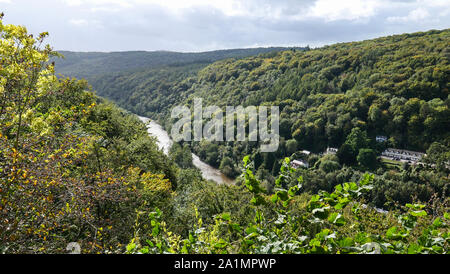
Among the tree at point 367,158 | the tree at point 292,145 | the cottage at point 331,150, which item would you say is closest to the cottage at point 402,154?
the tree at point 367,158

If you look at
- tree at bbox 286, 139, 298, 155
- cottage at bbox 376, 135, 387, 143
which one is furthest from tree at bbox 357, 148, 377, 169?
tree at bbox 286, 139, 298, 155

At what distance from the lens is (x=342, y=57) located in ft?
310

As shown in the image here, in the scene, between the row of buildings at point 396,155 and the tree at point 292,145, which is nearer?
the row of buildings at point 396,155

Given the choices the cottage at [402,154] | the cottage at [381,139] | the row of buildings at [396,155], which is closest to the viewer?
the row of buildings at [396,155]

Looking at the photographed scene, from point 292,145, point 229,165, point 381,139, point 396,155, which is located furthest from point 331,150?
point 229,165

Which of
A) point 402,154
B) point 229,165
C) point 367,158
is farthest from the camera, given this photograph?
point 229,165

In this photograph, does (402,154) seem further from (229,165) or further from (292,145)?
(229,165)

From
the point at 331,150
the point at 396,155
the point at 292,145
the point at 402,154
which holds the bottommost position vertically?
the point at 331,150

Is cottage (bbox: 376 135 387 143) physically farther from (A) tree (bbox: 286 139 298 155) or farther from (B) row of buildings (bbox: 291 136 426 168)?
(A) tree (bbox: 286 139 298 155)

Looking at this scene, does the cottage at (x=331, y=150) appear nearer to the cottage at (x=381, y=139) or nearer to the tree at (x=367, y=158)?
the tree at (x=367, y=158)

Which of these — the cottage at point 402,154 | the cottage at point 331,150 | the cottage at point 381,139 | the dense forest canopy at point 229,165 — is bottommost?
the cottage at point 331,150

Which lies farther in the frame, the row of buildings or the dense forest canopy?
the row of buildings

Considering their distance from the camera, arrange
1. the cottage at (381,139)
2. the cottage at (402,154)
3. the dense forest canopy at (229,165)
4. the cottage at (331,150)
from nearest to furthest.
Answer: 1. the dense forest canopy at (229,165)
2. the cottage at (402,154)
3. the cottage at (381,139)
4. the cottage at (331,150)
